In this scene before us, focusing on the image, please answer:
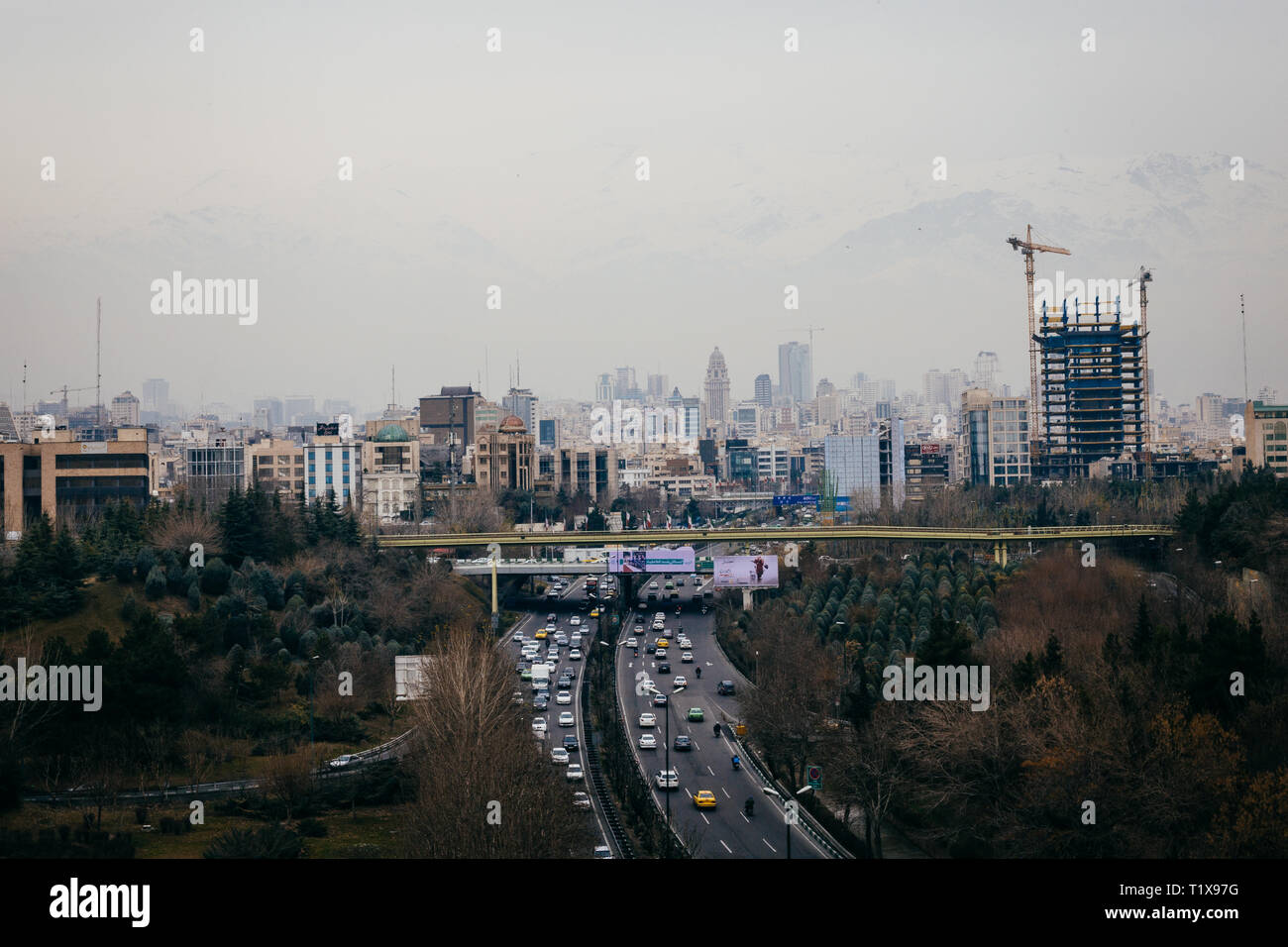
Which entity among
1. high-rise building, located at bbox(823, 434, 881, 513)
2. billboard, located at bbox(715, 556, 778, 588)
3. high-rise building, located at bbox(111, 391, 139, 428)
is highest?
high-rise building, located at bbox(111, 391, 139, 428)

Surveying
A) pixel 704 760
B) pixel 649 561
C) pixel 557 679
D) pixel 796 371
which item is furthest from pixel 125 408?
pixel 796 371

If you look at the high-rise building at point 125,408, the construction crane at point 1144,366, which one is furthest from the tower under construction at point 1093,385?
the high-rise building at point 125,408

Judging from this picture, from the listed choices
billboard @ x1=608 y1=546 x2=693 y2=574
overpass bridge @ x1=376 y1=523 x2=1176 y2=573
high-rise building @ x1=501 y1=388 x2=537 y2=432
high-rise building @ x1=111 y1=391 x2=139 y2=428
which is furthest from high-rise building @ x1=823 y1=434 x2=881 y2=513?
high-rise building @ x1=501 y1=388 x2=537 y2=432

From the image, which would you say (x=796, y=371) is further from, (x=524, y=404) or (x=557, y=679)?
(x=557, y=679)

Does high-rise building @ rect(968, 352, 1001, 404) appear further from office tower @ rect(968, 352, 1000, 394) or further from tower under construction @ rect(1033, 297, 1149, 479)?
tower under construction @ rect(1033, 297, 1149, 479)

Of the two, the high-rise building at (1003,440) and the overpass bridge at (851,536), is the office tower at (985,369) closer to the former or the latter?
the high-rise building at (1003,440)
